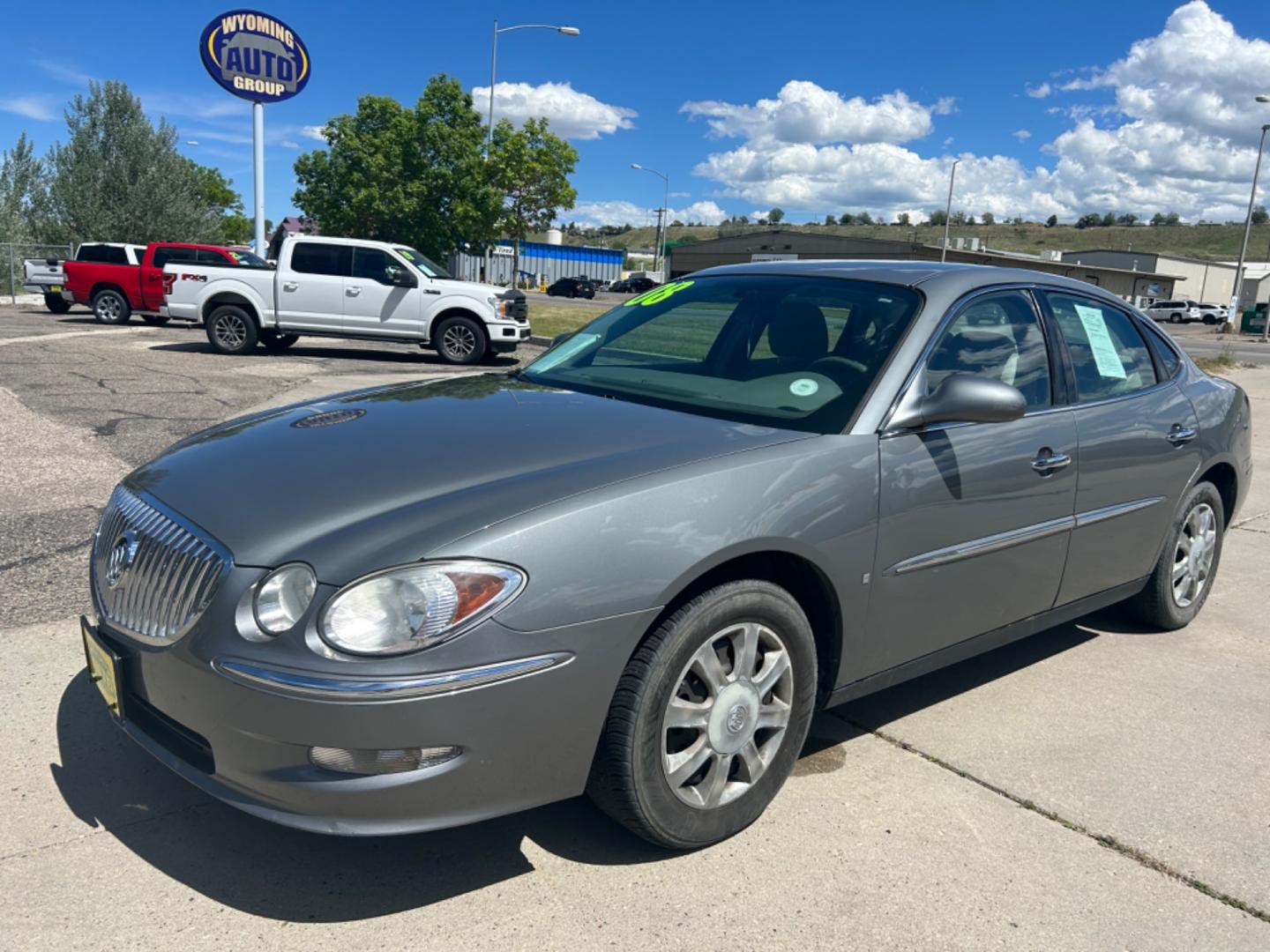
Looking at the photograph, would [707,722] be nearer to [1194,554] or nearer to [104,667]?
[104,667]

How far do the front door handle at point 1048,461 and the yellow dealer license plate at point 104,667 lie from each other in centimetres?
293

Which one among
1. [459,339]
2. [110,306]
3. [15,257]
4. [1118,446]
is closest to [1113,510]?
[1118,446]

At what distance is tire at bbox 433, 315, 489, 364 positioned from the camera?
15.9 metres

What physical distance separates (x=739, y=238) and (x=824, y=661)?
86.6 meters

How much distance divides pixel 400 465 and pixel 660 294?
73.2 inches

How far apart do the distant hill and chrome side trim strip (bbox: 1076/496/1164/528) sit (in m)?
125

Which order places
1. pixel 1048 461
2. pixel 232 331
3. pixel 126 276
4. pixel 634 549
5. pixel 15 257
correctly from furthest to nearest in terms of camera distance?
1. pixel 15 257
2. pixel 126 276
3. pixel 232 331
4. pixel 1048 461
5. pixel 634 549

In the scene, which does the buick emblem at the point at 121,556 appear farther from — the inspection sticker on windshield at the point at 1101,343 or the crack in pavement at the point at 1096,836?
→ the inspection sticker on windshield at the point at 1101,343

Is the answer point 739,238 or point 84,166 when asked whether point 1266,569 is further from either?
point 739,238

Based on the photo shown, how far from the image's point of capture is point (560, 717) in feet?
7.70

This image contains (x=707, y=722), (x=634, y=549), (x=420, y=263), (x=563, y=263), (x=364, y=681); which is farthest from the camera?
(x=563, y=263)

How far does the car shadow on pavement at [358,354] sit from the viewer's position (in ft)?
51.6

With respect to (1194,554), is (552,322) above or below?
above

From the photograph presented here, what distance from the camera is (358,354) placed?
16.9m
